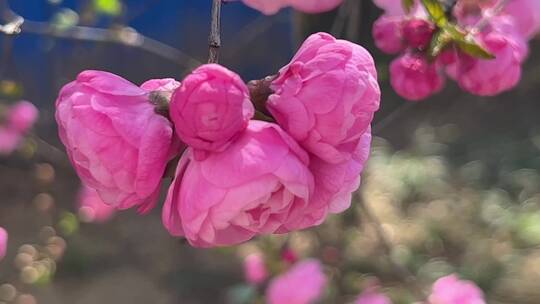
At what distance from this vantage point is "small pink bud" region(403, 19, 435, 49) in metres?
0.86

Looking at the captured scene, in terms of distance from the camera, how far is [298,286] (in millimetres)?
1810

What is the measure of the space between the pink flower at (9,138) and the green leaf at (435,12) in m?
1.90

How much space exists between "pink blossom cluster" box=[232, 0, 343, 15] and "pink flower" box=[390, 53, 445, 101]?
0.10 metres

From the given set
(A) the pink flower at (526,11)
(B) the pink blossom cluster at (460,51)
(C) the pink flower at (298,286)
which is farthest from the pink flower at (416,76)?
(C) the pink flower at (298,286)

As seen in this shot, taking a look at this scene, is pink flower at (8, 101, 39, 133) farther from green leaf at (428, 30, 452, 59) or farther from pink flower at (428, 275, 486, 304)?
green leaf at (428, 30, 452, 59)

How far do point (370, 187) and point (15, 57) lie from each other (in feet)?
5.70

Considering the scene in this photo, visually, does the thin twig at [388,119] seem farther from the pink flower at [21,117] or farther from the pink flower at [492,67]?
the pink flower at [21,117]

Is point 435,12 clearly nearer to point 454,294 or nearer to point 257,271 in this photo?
point 454,294

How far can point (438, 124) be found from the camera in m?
4.05

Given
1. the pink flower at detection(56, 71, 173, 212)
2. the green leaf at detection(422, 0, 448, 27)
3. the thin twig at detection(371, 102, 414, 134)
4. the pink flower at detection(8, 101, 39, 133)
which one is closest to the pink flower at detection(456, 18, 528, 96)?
the green leaf at detection(422, 0, 448, 27)

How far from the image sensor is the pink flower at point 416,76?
905mm

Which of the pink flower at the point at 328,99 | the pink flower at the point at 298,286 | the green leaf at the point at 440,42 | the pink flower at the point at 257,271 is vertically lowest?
the pink flower at the point at 257,271

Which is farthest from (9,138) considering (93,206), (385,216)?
(385,216)

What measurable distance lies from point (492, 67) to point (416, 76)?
8 cm
